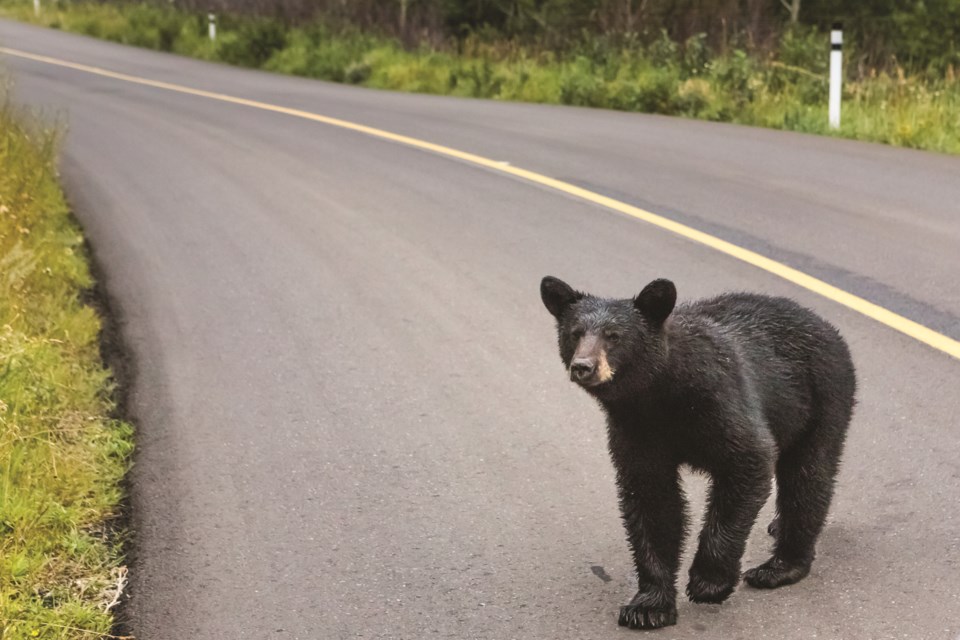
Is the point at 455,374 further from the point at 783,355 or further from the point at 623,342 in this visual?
the point at 623,342

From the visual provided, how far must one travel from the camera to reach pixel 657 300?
3.99m

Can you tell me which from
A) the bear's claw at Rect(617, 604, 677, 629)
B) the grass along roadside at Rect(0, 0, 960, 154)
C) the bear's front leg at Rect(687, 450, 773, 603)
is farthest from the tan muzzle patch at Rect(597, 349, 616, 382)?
the grass along roadside at Rect(0, 0, 960, 154)

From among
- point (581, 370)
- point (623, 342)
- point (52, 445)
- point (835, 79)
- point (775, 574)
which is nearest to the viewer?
point (581, 370)

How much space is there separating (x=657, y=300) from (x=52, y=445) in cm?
291

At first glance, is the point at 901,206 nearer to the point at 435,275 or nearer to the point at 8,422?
the point at 435,275

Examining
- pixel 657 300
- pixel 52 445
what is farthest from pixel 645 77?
pixel 657 300

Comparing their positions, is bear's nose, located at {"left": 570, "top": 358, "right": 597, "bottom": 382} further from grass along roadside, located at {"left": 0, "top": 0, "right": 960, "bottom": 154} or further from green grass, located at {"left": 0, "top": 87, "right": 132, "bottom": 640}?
grass along roadside, located at {"left": 0, "top": 0, "right": 960, "bottom": 154}

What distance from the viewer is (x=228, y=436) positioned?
6.17 metres

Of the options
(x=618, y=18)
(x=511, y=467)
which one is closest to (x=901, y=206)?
(x=511, y=467)

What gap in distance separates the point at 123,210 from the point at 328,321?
431 centimetres

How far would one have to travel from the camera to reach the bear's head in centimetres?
392

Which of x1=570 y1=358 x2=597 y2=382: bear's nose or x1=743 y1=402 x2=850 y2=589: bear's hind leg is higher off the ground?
x1=570 y1=358 x2=597 y2=382: bear's nose

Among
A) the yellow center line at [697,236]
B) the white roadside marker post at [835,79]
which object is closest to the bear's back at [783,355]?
the yellow center line at [697,236]

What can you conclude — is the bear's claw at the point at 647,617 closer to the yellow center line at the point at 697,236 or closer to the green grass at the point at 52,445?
the green grass at the point at 52,445
